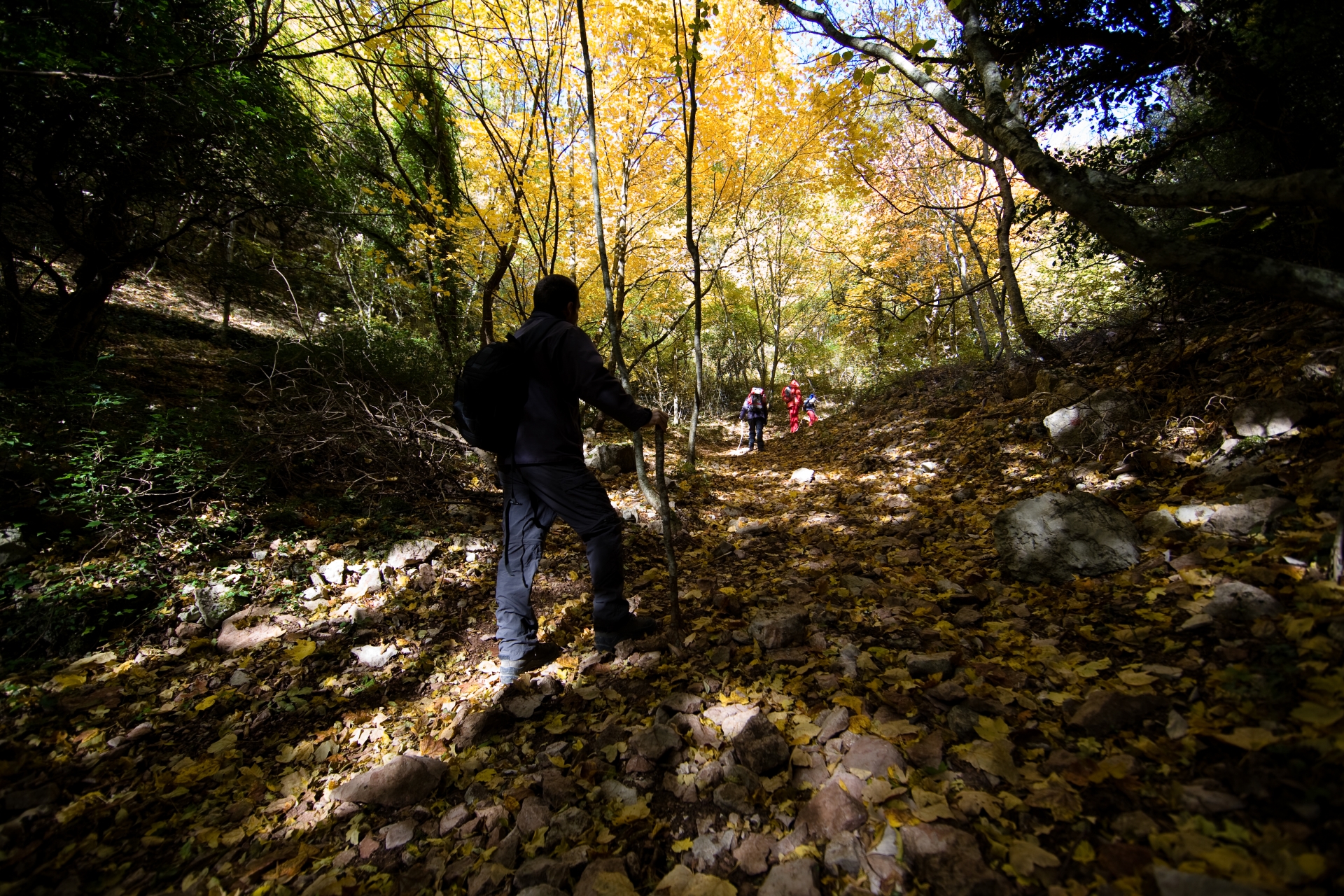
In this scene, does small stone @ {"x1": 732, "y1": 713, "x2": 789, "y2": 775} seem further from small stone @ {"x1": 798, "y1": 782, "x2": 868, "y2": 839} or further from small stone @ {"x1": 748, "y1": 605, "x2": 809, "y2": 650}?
small stone @ {"x1": 748, "y1": 605, "x2": 809, "y2": 650}

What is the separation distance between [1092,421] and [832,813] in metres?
4.93

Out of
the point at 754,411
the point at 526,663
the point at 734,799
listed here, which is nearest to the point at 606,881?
the point at 734,799

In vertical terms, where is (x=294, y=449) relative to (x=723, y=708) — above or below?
above

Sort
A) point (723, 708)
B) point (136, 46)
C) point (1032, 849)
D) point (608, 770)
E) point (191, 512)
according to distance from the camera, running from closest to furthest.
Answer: point (1032, 849) < point (608, 770) < point (723, 708) < point (191, 512) < point (136, 46)

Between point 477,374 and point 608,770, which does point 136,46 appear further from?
point 608,770

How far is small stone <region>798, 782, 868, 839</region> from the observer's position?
60.4 inches

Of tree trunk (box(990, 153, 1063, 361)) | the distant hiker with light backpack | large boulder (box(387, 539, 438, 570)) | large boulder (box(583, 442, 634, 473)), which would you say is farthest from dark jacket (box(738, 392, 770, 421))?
large boulder (box(387, 539, 438, 570))

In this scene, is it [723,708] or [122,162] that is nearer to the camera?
[723,708]

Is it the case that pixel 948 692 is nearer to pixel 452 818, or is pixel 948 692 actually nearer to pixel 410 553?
pixel 452 818

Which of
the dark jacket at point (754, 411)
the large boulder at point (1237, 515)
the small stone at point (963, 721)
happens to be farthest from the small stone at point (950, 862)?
the dark jacket at point (754, 411)

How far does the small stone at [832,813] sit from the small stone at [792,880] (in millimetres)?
118

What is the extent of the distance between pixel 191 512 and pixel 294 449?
→ 1.04m

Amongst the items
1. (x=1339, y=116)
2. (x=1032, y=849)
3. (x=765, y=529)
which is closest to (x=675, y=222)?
(x=765, y=529)

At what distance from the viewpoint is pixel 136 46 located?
4.17 metres
